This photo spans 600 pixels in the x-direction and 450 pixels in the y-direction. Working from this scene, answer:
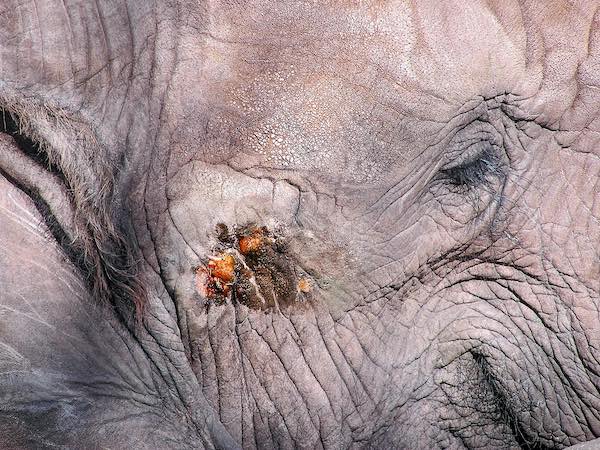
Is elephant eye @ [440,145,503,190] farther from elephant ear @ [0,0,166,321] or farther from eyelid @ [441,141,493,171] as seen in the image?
elephant ear @ [0,0,166,321]

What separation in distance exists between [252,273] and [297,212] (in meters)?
0.21

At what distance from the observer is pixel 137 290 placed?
2240 mm

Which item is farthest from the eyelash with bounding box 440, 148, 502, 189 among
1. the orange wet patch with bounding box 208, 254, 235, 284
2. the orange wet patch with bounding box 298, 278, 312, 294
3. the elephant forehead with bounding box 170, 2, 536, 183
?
the orange wet patch with bounding box 208, 254, 235, 284

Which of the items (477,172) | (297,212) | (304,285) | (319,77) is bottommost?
(304,285)

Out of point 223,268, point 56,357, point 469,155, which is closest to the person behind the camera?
point 56,357

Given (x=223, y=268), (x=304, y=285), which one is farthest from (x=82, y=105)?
(x=304, y=285)

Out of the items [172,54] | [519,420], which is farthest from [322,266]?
[519,420]

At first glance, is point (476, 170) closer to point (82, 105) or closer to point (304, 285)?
point (304, 285)

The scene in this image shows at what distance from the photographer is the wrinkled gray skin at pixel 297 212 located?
2.09 meters

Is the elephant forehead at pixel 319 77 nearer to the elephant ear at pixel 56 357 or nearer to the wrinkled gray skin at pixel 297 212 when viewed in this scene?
the wrinkled gray skin at pixel 297 212

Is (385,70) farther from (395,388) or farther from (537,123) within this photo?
(395,388)

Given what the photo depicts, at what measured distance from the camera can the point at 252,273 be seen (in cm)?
225

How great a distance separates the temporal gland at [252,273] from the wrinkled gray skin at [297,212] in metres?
0.02

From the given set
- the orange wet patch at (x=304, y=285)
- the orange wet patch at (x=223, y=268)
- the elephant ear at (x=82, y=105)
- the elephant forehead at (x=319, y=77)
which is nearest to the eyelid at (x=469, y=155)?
the elephant forehead at (x=319, y=77)
